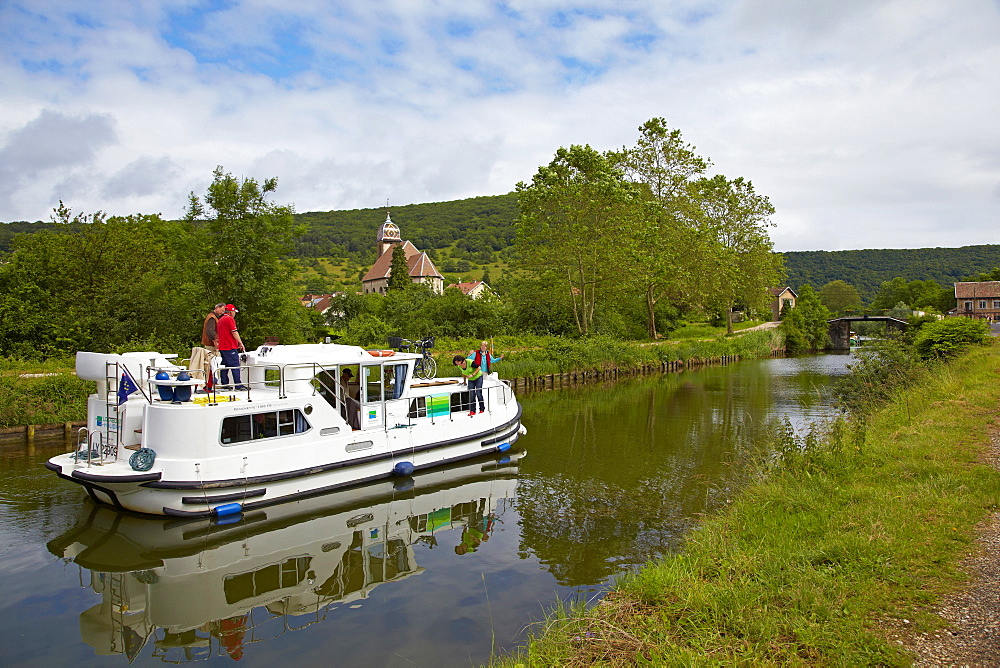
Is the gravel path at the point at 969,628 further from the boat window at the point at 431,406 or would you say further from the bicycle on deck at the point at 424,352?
the bicycle on deck at the point at 424,352

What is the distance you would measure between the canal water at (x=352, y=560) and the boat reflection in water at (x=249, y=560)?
0.03m

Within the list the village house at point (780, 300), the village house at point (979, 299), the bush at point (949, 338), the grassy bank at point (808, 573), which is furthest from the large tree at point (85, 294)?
the village house at point (979, 299)

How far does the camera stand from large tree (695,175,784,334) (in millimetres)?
48938

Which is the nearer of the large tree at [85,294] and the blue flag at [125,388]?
the blue flag at [125,388]

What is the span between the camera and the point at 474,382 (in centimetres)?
1515

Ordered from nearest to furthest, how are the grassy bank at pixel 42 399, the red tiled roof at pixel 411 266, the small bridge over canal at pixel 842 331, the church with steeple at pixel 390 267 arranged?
the grassy bank at pixel 42 399, the small bridge over canal at pixel 842 331, the church with steeple at pixel 390 267, the red tiled roof at pixel 411 266

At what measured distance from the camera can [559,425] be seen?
765 inches

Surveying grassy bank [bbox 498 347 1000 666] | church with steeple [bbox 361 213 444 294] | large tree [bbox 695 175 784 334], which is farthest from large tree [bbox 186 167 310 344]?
church with steeple [bbox 361 213 444 294]

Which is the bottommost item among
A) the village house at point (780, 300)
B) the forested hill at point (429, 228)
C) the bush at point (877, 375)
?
the bush at point (877, 375)

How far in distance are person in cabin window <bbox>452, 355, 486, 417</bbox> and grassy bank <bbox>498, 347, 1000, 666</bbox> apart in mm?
6776

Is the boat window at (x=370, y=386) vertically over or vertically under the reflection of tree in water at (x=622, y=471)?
over

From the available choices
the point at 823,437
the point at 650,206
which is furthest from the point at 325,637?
the point at 650,206

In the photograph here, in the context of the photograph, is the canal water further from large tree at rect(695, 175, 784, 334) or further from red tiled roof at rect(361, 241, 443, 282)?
red tiled roof at rect(361, 241, 443, 282)

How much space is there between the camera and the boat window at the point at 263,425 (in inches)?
425
